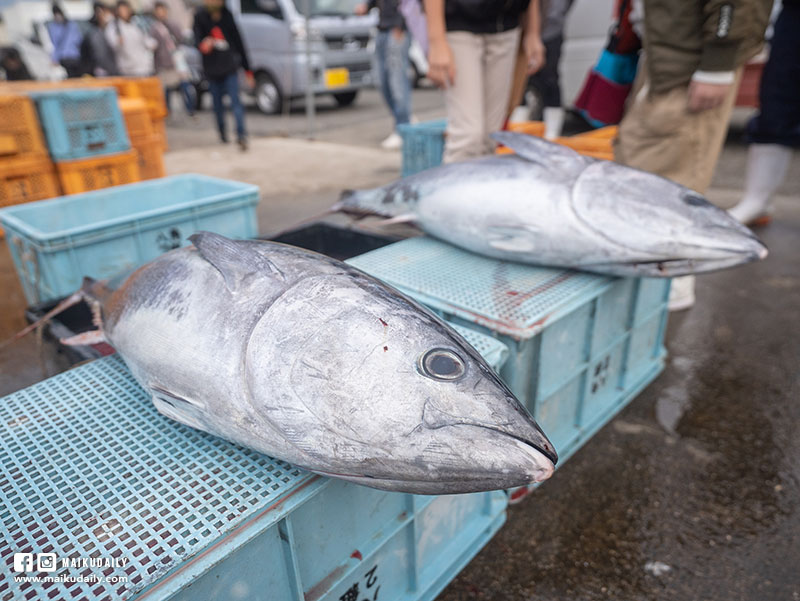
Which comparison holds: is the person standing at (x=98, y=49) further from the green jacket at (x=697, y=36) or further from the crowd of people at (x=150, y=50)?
the green jacket at (x=697, y=36)

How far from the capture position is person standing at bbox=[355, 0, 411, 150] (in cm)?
670

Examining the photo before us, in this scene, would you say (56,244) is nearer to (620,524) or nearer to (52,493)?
(52,493)

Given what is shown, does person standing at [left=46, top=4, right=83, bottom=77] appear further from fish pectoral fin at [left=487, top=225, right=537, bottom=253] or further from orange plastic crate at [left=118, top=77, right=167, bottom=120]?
fish pectoral fin at [left=487, top=225, right=537, bottom=253]

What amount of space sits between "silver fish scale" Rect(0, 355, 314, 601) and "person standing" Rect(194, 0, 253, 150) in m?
6.95

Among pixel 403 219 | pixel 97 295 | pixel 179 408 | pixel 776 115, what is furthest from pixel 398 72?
pixel 179 408

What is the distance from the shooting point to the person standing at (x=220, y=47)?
734cm

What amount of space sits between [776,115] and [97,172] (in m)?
5.40

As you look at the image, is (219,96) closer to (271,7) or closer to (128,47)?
(128,47)

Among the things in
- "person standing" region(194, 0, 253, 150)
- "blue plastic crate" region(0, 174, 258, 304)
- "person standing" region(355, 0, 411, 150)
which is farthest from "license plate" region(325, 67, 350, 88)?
"blue plastic crate" region(0, 174, 258, 304)

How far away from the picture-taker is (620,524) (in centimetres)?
193

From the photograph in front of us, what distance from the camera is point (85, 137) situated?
4.37 metres

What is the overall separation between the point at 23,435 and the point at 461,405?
1.19m

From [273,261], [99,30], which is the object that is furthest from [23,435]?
[99,30]

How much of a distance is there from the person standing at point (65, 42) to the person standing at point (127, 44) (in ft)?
3.30
